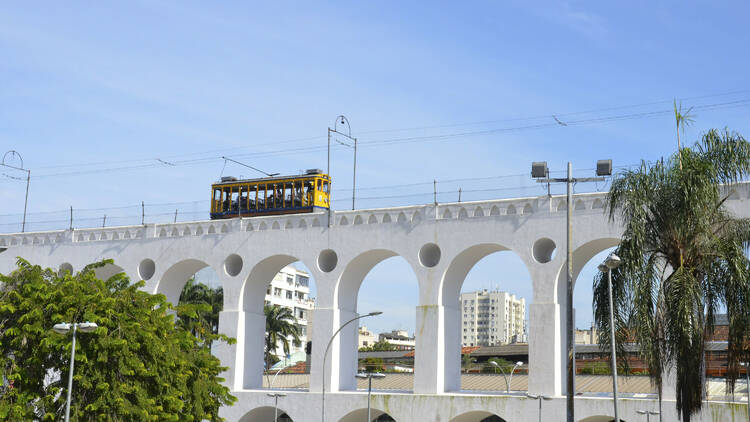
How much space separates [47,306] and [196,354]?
267 inches

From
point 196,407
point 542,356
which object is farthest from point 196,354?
Result: point 542,356

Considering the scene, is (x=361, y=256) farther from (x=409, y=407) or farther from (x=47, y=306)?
(x=47, y=306)

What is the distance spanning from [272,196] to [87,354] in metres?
21.3

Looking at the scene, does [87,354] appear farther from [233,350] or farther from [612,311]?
[233,350]

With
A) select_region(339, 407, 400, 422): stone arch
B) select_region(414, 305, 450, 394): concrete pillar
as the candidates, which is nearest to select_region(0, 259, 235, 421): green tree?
select_region(339, 407, 400, 422): stone arch

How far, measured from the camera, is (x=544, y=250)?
4028 cm

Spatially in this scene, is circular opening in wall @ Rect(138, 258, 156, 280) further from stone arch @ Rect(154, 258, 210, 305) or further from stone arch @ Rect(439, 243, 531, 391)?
stone arch @ Rect(439, 243, 531, 391)

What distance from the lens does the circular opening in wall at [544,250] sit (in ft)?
131

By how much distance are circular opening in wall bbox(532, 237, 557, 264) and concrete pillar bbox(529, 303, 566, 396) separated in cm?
204

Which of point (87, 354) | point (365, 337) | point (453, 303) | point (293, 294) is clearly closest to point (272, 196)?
point (453, 303)

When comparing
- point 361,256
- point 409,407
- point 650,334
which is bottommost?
point 409,407

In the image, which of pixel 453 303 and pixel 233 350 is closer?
pixel 453 303

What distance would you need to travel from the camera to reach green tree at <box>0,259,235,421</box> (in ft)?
98.5

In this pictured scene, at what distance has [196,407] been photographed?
34500 mm
